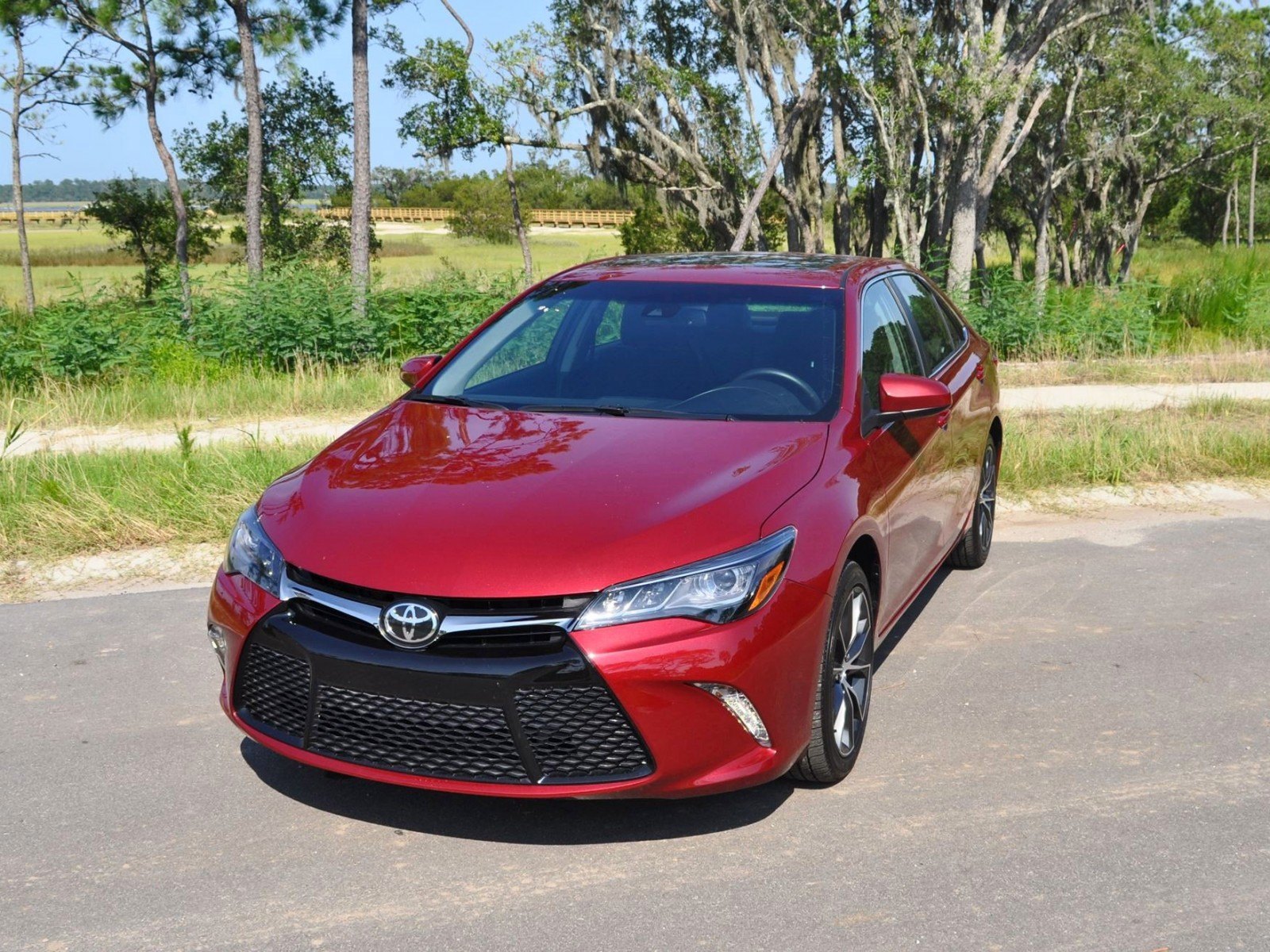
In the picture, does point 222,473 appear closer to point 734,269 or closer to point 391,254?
point 734,269

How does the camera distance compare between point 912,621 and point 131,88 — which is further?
point 131,88

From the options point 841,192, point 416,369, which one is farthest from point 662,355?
point 841,192

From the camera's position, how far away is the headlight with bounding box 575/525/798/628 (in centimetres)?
329

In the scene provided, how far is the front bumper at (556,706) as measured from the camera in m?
3.27

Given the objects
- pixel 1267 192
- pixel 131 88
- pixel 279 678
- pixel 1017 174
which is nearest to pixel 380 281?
pixel 279 678

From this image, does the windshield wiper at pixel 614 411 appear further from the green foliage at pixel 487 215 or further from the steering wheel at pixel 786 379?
the green foliage at pixel 487 215

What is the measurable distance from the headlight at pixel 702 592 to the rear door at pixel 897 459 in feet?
2.55

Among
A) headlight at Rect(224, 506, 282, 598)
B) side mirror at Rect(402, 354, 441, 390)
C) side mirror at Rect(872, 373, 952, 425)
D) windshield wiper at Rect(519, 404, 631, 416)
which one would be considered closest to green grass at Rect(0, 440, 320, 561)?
side mirror at Rect(402, 354, 441, 390)

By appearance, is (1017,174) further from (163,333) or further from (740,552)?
(740,552)

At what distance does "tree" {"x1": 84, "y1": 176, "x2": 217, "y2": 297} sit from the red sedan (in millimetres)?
34508

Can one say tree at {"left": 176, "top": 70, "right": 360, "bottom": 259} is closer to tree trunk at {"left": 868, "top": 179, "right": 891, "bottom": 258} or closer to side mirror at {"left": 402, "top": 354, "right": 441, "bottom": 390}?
tree trunk at {"left": 868, "top": 179, "right": 891, "bottom": 258}

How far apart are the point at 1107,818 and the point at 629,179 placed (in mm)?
28708

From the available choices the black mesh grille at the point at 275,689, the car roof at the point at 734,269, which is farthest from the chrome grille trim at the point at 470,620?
the car roof at the point at 734,269

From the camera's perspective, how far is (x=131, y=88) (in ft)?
105
